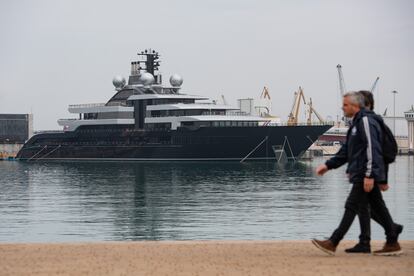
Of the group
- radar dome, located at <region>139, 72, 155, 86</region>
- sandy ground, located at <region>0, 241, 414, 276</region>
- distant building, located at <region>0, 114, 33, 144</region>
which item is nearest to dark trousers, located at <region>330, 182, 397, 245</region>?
sandy ground, located at <region>0, 241, 414, 276</region>

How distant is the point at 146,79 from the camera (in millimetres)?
79812

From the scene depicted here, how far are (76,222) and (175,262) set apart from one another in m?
15.9

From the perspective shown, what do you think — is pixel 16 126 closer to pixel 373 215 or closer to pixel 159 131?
pixel 159 131

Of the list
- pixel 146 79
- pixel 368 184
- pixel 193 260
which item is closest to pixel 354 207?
pixel 368 184

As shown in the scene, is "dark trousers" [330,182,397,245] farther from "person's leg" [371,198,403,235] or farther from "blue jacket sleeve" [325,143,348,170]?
"blue jacket sleeve" [325,143,348,170]

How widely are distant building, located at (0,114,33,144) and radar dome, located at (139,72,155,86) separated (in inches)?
1530

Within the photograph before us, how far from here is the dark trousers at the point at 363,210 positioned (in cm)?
850

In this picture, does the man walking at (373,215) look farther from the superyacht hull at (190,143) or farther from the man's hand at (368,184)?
the superyacht hull at (190,143)

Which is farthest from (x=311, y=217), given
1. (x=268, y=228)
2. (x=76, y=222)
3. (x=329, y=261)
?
(x=329, y=261)

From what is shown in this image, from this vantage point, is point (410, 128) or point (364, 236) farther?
point (410, 128)

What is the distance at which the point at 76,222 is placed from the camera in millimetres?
23438

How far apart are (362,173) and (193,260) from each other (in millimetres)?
1856

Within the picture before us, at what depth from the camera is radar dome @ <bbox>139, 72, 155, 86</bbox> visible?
262 ft

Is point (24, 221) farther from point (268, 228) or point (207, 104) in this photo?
point (207, 104)
